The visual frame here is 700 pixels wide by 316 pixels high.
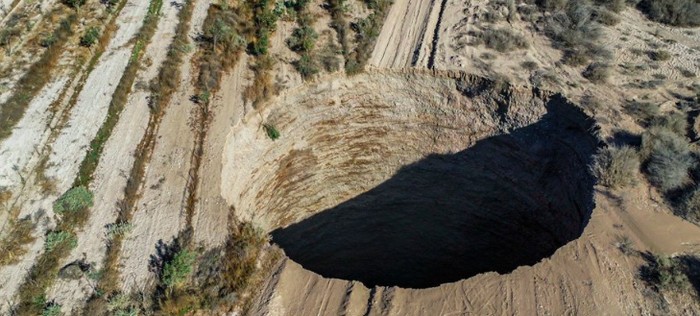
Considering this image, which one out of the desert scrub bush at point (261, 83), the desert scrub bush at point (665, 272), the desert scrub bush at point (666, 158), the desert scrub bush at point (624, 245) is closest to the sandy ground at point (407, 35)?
the desert scrub bush at point (261, 83)

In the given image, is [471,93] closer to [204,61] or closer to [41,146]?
[204,61]

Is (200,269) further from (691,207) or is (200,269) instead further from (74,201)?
(691,207)

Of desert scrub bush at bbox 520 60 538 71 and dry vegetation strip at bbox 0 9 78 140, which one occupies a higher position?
desert scrub bush at bbox 520 60 538 71

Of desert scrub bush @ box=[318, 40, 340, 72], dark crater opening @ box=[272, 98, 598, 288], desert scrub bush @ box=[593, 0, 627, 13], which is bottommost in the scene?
dark crater opening @ box=[272, 98, 598, 288]

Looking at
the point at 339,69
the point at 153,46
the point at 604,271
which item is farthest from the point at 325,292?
the point at 153,46

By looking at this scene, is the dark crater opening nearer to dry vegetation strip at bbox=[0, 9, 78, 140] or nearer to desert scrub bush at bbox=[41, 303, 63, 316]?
desert scrub bush at bbox=[41, 303, 63, 316]

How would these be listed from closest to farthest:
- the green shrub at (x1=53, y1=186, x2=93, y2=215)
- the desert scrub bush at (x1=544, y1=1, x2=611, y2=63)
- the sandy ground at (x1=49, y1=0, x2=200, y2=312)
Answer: the sandy ground at (x1=49, y1=0, x2=200, y2=312) < the green shrub at (x1=53, y1=186, x2=93, y2=215) < the desert scrub bush at (x1=544, y1=1, x2=611, y2=63)

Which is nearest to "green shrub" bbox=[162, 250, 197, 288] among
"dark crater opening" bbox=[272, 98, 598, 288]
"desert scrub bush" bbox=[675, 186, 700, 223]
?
"dark crater opening" bbox=[272, 98, 598, 288]
